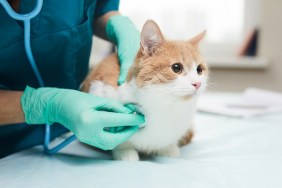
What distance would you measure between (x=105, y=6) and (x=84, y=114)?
54 cm

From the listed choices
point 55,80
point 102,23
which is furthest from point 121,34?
point 55,80

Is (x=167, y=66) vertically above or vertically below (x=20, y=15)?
below

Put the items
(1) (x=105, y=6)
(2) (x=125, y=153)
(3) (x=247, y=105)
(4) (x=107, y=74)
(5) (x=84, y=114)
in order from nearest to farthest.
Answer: (5) (x=84, y=114)
(2) (x=125, y=153)
(4) (x=107, y=74)
(1) (x=105, y=6)
(3) (x=247, y=105)

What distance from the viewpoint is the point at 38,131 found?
1.01m

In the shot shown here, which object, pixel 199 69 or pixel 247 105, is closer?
pixel 199 69

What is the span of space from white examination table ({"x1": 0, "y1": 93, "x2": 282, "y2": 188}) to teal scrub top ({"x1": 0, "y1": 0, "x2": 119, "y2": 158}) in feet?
0.25

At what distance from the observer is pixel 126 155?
33.7 inches

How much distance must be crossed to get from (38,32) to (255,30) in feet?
6.00

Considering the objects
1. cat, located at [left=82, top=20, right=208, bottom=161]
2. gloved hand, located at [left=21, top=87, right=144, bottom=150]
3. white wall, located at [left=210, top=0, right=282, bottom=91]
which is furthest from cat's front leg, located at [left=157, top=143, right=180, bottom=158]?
white wall, located at [left=210, top=0, right=282, bottom=91]

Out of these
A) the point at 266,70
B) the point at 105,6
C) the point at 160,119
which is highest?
the point at 105,6

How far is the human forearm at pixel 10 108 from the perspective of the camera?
871 millimetres

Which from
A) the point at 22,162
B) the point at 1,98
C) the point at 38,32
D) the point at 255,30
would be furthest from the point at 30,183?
the point at 255,30

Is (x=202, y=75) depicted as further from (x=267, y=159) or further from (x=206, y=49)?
(x=206, y=49)

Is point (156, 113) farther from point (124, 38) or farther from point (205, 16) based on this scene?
point (205, 16)
